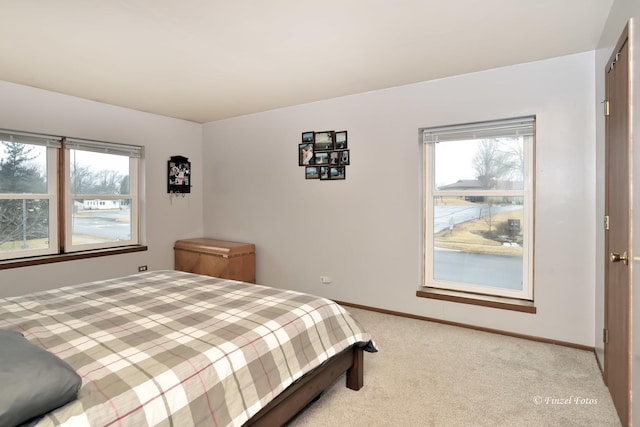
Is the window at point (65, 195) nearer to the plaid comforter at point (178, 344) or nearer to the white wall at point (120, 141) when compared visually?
the white wall at point (120, 141)

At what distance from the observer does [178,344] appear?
1.60 metres

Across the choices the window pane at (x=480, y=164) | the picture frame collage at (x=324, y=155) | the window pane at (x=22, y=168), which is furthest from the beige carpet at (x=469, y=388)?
the window pane at (x=22, y=168)

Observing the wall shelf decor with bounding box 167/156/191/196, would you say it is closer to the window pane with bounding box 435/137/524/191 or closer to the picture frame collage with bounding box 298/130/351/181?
the picture frame collage with bounding box 298/130/351/181

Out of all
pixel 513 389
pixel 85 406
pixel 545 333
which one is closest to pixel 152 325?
pixel 85 406

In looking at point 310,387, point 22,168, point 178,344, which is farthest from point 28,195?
point 310,387

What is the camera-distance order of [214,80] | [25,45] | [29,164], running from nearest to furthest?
1. [25,45]
2. [214,80]
3. [29,164]

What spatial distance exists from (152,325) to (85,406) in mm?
695

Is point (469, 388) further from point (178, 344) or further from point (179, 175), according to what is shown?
point (179, 175)

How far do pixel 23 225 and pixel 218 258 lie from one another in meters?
1.98

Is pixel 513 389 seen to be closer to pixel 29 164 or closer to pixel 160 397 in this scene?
pixel 160 397

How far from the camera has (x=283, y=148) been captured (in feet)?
14.6

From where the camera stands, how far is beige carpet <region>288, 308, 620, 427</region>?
1.98 metres

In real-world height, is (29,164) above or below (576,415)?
above

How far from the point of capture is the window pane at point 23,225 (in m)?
3.48
